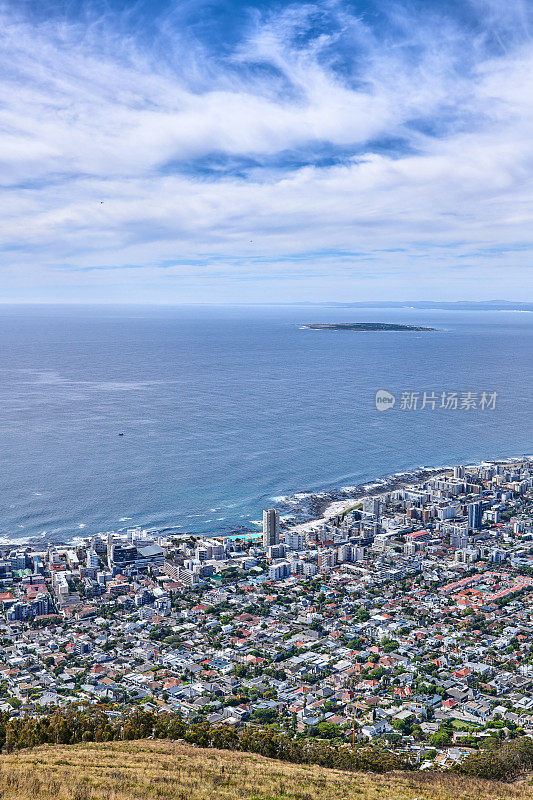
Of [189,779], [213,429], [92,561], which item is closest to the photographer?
[189,779]

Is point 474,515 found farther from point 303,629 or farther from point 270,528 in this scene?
point 303,629

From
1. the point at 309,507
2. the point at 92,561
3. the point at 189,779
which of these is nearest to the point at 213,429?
the point at 309,507

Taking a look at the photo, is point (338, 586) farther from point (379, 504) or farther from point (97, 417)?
point (97, 417)

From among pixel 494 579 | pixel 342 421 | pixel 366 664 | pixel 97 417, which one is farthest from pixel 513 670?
pixel 97 417

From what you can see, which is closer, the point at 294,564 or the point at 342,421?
the point at 294,564

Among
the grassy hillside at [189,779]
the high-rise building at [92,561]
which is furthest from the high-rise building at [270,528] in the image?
the grassy hillside at [189,779]

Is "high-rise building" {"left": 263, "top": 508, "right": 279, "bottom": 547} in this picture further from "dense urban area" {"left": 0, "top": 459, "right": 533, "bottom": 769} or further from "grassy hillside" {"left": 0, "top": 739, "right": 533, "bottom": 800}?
"grassy hillside" {"left": 0, "top": 739, "right": 533, "bottom": 800}

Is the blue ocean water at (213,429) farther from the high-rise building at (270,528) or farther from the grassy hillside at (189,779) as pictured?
the grassy hillside at (189,779)

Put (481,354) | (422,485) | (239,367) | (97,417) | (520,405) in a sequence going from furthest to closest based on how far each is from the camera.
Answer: (481,354) → (239,367) → (520,405) → (97,417) → (422,485)
